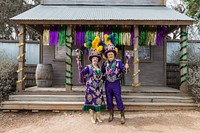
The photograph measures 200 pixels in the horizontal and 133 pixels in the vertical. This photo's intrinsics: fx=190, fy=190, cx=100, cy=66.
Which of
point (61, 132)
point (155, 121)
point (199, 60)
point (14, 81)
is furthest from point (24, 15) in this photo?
point (199, 60)

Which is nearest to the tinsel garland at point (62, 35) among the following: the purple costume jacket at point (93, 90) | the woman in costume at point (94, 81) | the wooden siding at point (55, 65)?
the wooden siding at point (55, 65)

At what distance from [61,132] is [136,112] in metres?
2.34

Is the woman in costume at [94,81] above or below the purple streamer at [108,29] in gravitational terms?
below

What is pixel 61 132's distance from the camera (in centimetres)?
441

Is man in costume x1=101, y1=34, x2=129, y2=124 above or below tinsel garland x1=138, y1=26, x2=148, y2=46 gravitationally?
below

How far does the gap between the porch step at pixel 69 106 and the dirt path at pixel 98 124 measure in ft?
0.52

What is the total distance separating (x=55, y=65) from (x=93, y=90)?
3.95 meters

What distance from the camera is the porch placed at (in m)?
5.67

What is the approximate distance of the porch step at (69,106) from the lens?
564 cm

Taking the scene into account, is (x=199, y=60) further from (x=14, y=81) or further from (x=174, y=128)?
(x=14, y=81)

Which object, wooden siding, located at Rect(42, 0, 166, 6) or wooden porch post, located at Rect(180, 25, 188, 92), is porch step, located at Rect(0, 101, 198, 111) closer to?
wooden porch post, located at Rect(180, 25, 188, 92)

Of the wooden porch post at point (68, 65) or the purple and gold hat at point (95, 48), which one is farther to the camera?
the wooden porch post at point (68, 65)

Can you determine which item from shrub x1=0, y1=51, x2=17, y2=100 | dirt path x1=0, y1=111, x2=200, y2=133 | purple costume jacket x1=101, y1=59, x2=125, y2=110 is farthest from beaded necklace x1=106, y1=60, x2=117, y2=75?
shrub x1=0, y1=51, x2=17, y2=100

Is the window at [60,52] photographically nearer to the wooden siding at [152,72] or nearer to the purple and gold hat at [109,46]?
the wooden siding at [152,72]
